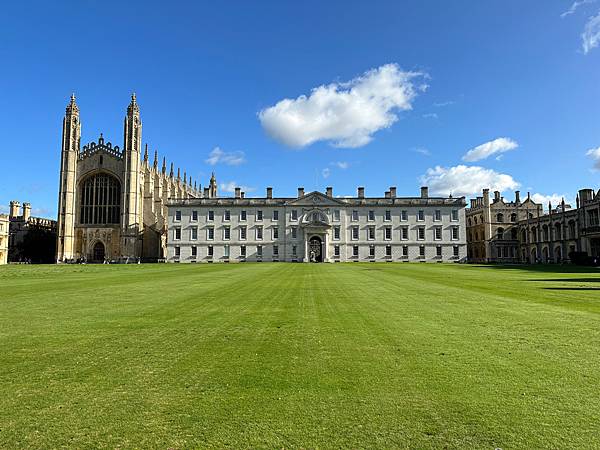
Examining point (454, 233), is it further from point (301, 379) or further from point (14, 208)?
point (14, 208)

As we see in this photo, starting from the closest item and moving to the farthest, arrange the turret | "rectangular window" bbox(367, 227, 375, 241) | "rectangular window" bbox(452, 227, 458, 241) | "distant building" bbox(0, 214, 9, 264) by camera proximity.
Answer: the turret < "distant building" bbox(0, 214, 9, 264) < "rectangular window" bbox(452, 227, 458, 241) < "rectangular window" bbox(367, 227, 375, 241)

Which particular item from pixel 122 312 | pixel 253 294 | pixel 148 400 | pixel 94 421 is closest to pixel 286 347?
pixel 148 400

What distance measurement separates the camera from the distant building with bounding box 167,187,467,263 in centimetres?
7250

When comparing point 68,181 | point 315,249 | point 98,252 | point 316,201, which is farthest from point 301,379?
point 68,181

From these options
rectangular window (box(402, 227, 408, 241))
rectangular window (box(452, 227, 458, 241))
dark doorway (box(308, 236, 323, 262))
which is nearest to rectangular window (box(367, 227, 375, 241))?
rectangular window (box(402, 227, 408, 241))

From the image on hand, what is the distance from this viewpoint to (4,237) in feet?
237

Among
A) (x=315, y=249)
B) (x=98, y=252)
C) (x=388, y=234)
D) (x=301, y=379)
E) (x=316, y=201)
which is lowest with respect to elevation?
(x=301, y=379)

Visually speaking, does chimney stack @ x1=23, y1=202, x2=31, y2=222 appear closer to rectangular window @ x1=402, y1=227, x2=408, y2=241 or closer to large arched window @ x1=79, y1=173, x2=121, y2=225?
large arched window @ x1=79, y1=173, x2=121, y2=225

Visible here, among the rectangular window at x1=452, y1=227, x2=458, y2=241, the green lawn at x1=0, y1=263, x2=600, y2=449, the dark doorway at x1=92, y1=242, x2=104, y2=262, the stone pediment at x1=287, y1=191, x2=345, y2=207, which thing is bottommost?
the green lawn at x1=0, y1=263, x2=600, y2=449

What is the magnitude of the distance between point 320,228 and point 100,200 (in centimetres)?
3909

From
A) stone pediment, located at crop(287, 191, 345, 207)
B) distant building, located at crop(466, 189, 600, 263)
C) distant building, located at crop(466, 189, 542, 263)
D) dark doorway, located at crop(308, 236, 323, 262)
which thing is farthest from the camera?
distant building, located at crop(466, 189, 542, 263)

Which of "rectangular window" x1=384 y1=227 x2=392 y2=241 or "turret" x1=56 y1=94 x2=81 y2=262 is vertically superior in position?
"turret" x1=56 y1=94 x2=81 y2=262

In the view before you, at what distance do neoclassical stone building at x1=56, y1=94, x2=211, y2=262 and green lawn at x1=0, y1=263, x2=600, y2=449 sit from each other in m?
64.1

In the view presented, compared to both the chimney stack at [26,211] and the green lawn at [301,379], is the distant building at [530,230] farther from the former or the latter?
the chimney stack at [26,211]
